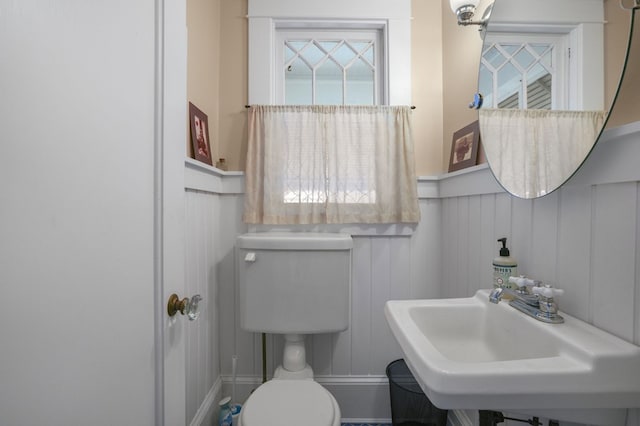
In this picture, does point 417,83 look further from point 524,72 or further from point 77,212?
point 77,212

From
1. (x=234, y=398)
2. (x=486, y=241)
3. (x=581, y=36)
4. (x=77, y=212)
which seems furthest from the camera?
(x=234, y=398)

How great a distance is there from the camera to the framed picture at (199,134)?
3.81ft

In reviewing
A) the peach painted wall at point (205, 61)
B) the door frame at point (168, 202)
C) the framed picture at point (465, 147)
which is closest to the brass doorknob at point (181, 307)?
the door frame at point (168, 202)

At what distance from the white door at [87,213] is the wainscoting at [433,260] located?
543mm

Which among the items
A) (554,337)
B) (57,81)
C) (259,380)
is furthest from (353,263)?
(57,81)

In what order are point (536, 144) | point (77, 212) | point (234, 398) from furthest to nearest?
point (234, 398) → point (536, 144) → point (77, 212)

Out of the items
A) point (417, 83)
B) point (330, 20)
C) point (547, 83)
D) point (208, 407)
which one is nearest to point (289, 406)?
point (208, 407)

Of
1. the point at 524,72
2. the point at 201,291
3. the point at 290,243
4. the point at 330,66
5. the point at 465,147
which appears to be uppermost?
the point at 330,66

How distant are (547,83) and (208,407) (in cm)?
176

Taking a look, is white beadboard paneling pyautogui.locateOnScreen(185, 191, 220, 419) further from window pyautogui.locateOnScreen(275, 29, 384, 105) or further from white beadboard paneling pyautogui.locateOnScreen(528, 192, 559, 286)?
white beadboard paneling pyautogui.locateOnScreen(528, 192, 559, 286)

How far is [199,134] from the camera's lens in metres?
1.22

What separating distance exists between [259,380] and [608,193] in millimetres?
1583

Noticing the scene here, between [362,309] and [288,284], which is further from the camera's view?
[362,309]

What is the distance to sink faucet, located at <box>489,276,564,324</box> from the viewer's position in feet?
2.17
